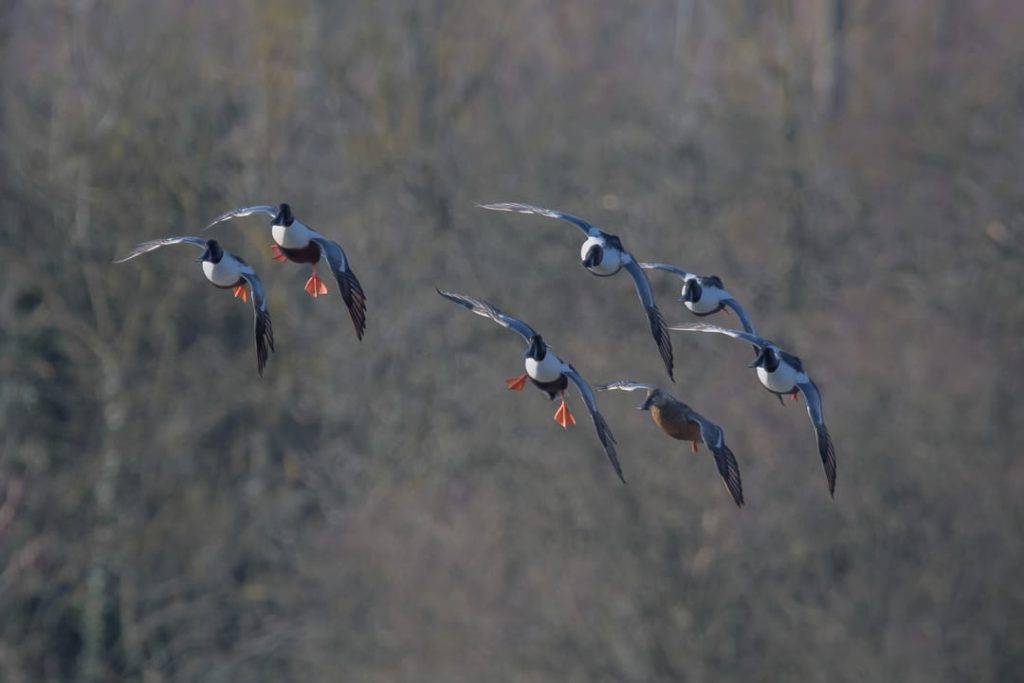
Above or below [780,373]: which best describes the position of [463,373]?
below

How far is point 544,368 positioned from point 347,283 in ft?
3.35

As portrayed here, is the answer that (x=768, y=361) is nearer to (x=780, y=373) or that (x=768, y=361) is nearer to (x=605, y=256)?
(x=780, y=373)

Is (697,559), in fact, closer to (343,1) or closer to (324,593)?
(324,593)

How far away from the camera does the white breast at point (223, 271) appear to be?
7.50 meters

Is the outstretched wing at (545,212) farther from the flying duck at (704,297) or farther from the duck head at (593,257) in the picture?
the flying duck at (704,297)

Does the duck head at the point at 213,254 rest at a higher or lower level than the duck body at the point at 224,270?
higher

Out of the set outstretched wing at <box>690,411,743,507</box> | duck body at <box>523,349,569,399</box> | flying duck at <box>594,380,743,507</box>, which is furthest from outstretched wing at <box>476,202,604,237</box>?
outstretched wing at <box>690,411,743,507</box>

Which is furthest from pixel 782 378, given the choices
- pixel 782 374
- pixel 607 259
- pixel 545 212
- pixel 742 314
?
pixel 545 212

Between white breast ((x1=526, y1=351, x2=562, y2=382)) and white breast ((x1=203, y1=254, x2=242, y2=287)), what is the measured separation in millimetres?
1256

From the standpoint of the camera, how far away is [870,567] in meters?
18.6

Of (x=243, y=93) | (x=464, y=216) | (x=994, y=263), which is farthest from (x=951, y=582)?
(x=243, y=93)

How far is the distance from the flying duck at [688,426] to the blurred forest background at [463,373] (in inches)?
439

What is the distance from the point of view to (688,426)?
302 inches

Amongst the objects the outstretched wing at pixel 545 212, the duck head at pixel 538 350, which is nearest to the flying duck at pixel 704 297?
the outstretched wing at pixel 545 212
